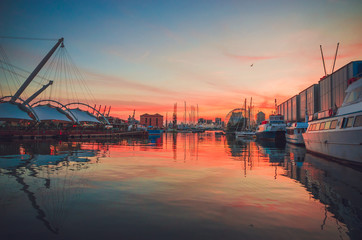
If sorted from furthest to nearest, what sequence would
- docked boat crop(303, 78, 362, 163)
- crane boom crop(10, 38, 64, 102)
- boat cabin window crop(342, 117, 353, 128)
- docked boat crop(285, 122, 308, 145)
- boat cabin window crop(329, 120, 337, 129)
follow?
crane boom crop(10, 38, 64, 102) → docked boat crop(285, 122, 308, 145) → boat cabin window crop(329, 120, 337, 129) → boat cabin window crop(342, 117, 353, 128) → docked boat crop(303, 78, 362, 163)

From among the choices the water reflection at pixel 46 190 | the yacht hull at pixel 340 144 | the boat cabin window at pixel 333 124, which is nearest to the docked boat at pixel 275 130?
the yacht hull at pixel 340 144

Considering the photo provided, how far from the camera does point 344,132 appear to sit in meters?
22.0

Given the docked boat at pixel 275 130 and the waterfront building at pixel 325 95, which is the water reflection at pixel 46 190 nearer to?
the waterfront building at pixel 325 95

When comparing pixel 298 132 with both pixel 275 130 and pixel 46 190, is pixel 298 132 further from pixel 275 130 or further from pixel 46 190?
pixel 46 190

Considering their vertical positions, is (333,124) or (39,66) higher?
(39,66)

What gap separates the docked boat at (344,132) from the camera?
813 inches

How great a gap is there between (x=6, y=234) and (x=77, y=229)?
6.43ft

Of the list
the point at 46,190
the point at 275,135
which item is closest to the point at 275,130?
the point at 275,135

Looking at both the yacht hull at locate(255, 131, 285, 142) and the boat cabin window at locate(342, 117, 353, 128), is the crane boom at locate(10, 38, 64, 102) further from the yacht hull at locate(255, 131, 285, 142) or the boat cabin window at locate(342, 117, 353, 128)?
the boat cabin window at locate(342, 117, 353, 128)

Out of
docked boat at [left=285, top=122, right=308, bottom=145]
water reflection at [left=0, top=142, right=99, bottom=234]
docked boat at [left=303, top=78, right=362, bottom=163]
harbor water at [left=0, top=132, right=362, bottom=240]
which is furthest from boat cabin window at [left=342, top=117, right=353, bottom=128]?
docked boat at [left=285, top=122, right=308, bottom=145]

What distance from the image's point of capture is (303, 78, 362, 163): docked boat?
2066 centimetres

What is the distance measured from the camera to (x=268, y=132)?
72.1 meters

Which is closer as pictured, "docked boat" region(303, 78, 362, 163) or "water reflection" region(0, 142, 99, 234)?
"water reflection" region(0, 142, 99, 234)

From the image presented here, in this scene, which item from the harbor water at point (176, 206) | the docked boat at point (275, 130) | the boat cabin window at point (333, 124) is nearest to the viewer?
the harbor water at point (176, 206)
